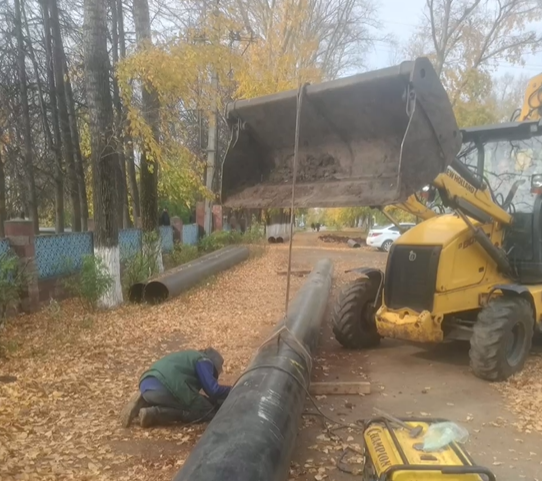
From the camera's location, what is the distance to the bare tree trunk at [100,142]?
10.3 metres

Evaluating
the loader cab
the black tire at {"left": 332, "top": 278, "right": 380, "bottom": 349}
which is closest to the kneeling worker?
the black tire at {"left": 332, "top": 278, "right": 380, "bottom": 349}

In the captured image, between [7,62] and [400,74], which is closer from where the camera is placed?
[400,74]

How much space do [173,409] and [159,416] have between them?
13 centimetres

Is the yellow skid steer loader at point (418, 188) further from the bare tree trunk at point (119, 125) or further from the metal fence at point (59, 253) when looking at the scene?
the metal fence at point (59, 253)

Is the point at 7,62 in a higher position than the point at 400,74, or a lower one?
higher

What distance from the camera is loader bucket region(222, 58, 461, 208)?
434 cm

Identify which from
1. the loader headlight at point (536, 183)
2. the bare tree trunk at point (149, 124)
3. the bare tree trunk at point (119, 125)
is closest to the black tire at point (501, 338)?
the loader headlight at point (536, 183)

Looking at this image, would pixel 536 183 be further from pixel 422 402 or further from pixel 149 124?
pixel 149 124

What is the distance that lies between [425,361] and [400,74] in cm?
410

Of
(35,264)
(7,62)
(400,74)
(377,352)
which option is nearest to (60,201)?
(7,62)

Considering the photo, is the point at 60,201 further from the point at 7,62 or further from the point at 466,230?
the point at 466,230

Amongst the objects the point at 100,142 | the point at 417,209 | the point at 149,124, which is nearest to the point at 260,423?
the point at 417,209

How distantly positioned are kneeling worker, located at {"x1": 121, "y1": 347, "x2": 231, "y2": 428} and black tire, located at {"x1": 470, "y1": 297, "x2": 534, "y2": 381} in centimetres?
278

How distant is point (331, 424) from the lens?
524cm
